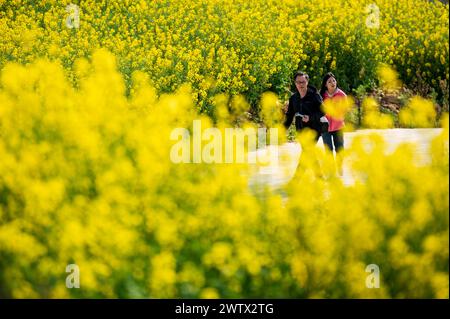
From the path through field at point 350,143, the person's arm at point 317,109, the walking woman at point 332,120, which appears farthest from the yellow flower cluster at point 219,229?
the walking woman at point 332,120

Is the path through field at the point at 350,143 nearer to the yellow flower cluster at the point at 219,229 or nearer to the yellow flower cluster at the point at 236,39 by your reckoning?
the yellow flower cluster at the point at 236,39

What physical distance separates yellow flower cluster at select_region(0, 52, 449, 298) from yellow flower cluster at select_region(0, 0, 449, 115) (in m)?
4.62

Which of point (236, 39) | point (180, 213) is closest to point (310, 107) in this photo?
point (180, 213)

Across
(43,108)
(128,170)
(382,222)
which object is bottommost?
(382,222)

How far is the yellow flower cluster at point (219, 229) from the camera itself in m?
3.95

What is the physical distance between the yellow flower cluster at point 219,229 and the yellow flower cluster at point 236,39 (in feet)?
15.2

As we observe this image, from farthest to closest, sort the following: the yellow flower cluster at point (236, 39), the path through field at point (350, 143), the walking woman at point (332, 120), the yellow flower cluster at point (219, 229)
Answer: the yellow flower cluster at point (236, 39), the walking woman at point (332, 120), the path through field at point (350, 143), the yellow flower cluster at point (219, 229)

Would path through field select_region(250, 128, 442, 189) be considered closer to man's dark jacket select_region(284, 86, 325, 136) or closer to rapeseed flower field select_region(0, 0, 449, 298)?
man's dark jacket select_region(284, 86, 325, 136)

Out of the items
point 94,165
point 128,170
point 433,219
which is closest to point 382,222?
point 433,219

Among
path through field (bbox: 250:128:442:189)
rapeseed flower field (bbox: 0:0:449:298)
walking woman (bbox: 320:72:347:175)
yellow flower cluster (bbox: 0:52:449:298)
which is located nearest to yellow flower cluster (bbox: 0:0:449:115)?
path through field (bbox: 250:128:442:189)

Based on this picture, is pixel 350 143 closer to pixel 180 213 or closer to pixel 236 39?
pixel 236 39

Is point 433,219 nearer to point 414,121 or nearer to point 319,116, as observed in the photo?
point 414,121

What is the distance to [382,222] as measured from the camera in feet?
13.1

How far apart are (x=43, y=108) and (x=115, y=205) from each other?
55.1 inches
